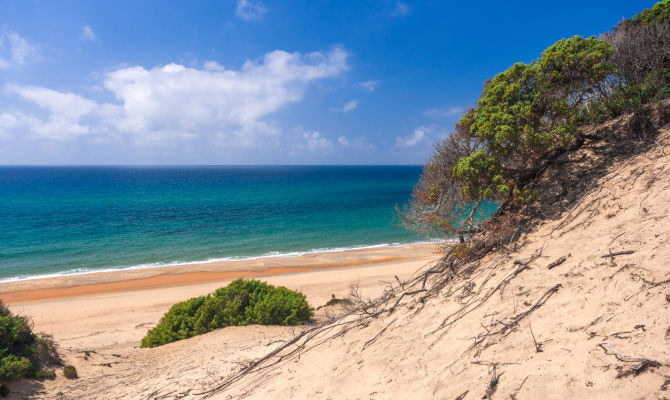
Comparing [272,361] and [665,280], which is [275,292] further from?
[665,280]

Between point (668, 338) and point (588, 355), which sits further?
point (588, 355)

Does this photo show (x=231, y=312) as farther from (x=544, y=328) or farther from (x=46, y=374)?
(x=544, y=328)

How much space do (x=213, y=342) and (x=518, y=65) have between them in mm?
10602

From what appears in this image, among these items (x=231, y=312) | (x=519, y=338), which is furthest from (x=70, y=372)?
(x=519, y=338)

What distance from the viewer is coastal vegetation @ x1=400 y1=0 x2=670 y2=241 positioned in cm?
743

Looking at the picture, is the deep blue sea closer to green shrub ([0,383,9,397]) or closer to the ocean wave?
the ocean wave

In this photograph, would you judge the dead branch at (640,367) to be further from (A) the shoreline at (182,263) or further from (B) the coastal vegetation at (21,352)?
(A) the shoreline at (182,263)

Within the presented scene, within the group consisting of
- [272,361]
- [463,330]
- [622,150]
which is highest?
[622,150]

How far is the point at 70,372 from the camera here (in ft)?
25.8

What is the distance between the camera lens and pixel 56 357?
835 centimetres

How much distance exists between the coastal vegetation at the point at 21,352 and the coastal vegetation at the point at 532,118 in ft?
30.2

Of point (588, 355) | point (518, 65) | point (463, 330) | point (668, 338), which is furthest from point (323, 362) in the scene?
point (518, 65)

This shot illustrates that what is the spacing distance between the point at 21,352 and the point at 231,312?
15.8 ft

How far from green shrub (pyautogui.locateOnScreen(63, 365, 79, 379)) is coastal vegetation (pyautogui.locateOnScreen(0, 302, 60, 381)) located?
0.22 metres
